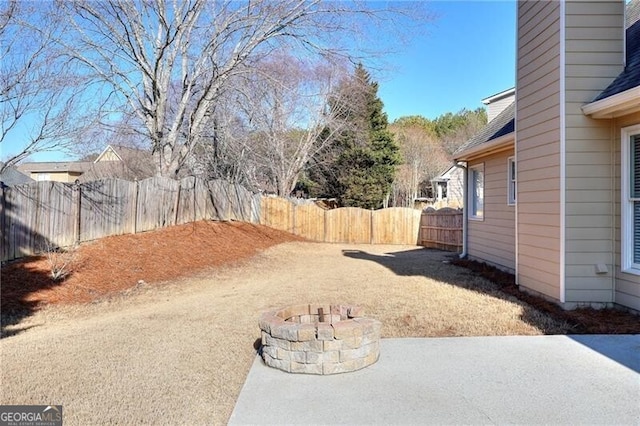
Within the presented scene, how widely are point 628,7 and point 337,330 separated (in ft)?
29.9

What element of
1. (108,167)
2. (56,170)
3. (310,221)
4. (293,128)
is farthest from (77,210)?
(56,170)

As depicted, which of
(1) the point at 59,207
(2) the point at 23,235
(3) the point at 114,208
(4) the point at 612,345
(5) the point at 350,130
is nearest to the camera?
(4) the point at 612,345

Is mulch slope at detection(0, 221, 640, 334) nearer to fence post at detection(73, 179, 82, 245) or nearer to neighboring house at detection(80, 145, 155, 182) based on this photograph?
fence post at detection(73, 179, 82, 245)

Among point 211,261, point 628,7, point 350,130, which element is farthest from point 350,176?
point 628,7

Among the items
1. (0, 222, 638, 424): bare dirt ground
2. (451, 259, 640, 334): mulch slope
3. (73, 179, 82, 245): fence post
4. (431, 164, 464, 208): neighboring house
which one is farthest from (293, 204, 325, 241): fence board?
(431, 164, 464, 208): neighboring house

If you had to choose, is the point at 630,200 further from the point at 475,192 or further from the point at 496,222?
the point at 475,192

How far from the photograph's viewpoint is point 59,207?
852cm

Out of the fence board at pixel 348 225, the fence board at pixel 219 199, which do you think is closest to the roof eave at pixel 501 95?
the fence board at pixel 348 225

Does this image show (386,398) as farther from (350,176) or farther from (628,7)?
(350,176)

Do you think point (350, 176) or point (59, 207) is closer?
point (59, 207)

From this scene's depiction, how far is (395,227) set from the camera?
17875mm

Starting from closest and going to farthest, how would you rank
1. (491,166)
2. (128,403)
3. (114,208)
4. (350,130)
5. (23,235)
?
1. (128,403)
2. (23,235)
3. (491,166)
4. (114,208)
5. (350,130)

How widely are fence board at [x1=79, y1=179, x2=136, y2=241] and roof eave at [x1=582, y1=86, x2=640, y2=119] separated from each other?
31.3ft

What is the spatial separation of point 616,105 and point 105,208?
996 centimetres
